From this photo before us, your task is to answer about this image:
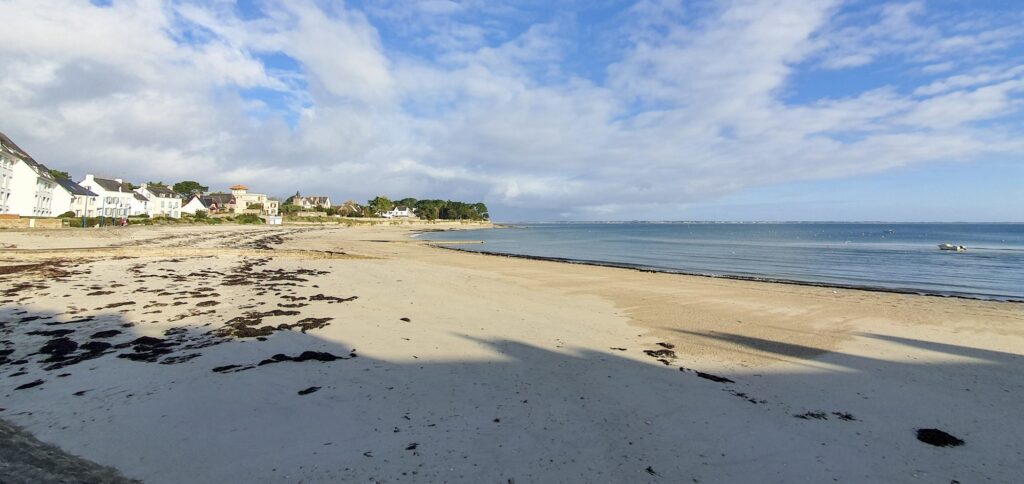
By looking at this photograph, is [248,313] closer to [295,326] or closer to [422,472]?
[295,326]

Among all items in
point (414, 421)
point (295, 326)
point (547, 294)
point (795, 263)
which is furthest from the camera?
point (795, 263)

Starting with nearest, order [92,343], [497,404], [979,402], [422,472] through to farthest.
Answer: [422,472], [497,404], [979,402], [92,343]

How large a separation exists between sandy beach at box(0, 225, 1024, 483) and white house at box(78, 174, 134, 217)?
71535 millimetres

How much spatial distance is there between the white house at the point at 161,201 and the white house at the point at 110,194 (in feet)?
17.2

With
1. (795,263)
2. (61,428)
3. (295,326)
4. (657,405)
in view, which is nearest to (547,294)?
(295,326)

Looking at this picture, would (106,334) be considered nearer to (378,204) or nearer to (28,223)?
(28,223)

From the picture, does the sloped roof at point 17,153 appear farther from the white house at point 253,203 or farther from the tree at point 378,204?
the tree at point 378,204

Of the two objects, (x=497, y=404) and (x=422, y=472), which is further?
(x=497, y=404)

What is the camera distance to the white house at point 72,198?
185 feet

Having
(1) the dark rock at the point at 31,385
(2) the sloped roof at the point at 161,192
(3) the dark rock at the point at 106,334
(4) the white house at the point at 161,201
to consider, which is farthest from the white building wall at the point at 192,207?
(1) the dark rock at the point at 31,385

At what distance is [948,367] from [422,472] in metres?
9.71

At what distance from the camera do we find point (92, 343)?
7367mm

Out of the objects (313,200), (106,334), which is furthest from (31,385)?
(313,200)

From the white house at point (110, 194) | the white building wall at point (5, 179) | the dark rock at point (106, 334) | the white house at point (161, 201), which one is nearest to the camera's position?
the dark rock at point (106, 334)
